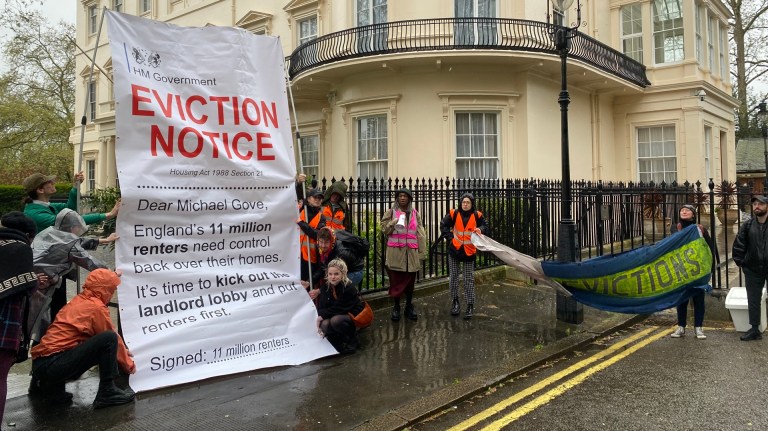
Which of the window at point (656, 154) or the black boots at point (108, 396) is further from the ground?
the window at point (656, 154)

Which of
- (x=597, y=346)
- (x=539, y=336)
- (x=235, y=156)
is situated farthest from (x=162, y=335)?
(x=597, y=346)

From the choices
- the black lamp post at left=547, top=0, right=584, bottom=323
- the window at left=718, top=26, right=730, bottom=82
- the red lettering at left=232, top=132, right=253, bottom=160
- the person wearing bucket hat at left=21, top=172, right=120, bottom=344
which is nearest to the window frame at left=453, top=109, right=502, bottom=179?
the black lamp post at left=547, top=0, right=584, bottom=323

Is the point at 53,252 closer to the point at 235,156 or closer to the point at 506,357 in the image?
the point at 235,156

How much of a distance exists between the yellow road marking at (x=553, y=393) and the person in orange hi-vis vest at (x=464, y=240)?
1988 millimetres

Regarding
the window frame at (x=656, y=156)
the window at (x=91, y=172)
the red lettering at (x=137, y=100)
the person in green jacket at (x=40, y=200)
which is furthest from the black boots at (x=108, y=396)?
the window at (x=91, y=172)

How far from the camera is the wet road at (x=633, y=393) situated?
13.0 feet

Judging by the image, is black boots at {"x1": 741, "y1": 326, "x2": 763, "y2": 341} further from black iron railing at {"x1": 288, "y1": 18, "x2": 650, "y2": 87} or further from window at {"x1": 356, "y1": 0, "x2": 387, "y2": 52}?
window at {"x1": 356, "y1": 0, "x2": 387, "y2": 52}

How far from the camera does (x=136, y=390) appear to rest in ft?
13.9

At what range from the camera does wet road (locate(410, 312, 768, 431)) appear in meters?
3.96

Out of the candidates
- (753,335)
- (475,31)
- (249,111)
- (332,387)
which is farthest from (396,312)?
(475,31)

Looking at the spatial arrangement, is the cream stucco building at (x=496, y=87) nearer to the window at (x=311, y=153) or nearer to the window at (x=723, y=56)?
the window at (x=311, y=153)

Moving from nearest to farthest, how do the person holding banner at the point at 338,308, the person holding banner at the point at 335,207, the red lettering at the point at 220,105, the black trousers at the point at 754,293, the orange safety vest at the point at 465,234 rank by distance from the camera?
the red lettering at the point at 220,105, the person holding banner at the point at 338,308, the black trousers at the point at 754,293, the person holding banner at the point at 335,207, the orange safety vest at the point at 465,234

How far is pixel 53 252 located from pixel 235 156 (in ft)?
5.68

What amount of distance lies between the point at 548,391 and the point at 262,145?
3594 mm
